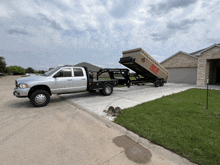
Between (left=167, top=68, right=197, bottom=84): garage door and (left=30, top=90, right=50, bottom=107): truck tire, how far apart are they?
17362mm

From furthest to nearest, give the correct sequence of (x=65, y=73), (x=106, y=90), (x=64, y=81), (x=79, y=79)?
(x=106, y=90) → (x=79, y=79) → (x=65, y=73) → (x=64, y=81)

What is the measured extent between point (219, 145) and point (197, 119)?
4.78 feet

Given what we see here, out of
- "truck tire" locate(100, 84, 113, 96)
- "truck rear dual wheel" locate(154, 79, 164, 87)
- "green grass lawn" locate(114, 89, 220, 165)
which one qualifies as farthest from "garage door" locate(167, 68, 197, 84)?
"truck tire" locate(100, 84, 113, 96)

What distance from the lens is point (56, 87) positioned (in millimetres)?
6250

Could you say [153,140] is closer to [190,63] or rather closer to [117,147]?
[117,147]

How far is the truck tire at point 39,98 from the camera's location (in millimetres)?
5627

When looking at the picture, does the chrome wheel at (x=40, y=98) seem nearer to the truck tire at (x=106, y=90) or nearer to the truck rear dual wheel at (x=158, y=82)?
the truck tire at (x=106, y=90)

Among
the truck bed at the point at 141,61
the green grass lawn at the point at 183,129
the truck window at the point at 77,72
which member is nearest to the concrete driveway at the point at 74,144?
the green grass lawn at the point at 183,129

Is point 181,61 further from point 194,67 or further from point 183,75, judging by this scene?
point 183,75

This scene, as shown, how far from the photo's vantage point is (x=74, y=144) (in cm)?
285

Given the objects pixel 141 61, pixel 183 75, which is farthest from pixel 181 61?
pixel 141 61

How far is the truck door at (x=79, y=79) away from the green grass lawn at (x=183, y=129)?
3.43 m

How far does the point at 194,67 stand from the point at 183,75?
1674 mm

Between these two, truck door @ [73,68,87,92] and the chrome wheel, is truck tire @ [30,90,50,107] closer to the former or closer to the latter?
the chrome wheel
